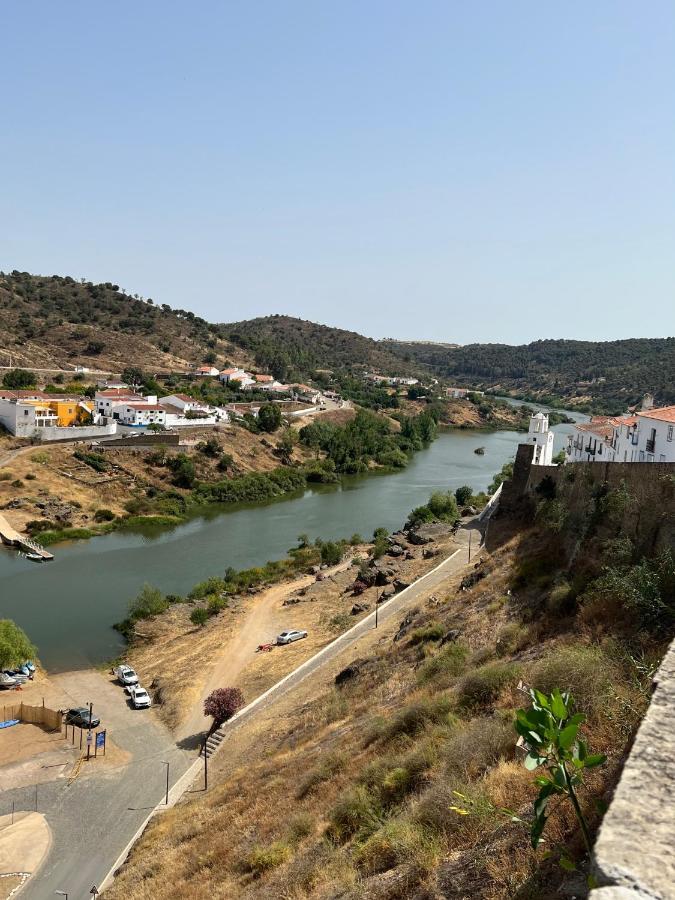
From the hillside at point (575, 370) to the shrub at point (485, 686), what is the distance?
297ft

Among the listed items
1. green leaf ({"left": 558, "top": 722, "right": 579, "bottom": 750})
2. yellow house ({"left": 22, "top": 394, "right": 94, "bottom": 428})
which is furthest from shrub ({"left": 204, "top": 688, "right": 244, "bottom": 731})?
yellow house ({"left": 22, "top": 394, "right": 94, "bottom": 428})

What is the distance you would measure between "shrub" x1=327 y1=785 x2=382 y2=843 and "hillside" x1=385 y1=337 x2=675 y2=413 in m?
92.9

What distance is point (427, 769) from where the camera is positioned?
24.0 feet

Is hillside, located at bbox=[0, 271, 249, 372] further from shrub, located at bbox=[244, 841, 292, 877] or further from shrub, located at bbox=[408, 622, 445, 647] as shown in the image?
shrub, located at bbox=[244, 841, 292, 877]

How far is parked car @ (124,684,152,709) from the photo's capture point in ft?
61.0

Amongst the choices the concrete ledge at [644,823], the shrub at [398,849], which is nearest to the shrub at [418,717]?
the shrub at [398,849]

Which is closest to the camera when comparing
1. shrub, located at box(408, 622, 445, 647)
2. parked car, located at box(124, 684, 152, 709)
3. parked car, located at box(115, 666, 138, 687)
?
shrub, located at box(408, 622, 445, 647)

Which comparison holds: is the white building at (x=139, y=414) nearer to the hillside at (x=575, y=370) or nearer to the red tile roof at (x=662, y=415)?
the red tile roof at (x=662, y=415)

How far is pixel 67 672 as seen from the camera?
20.9 m

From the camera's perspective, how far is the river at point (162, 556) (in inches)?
951

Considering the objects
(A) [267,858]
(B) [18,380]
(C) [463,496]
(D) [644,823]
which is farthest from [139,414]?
(D) [644,823]

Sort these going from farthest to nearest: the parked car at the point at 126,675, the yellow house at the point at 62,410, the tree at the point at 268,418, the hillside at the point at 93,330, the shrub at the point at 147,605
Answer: the hillside at the point at 93,330 < the tree at the point at 268,418 < the yellow house at the point at 62,410 < the shrub at the point at 147,605 < the parked car at the point at 126,675

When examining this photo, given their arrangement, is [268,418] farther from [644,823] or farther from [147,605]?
[644,823]

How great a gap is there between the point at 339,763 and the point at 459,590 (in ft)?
30.9
